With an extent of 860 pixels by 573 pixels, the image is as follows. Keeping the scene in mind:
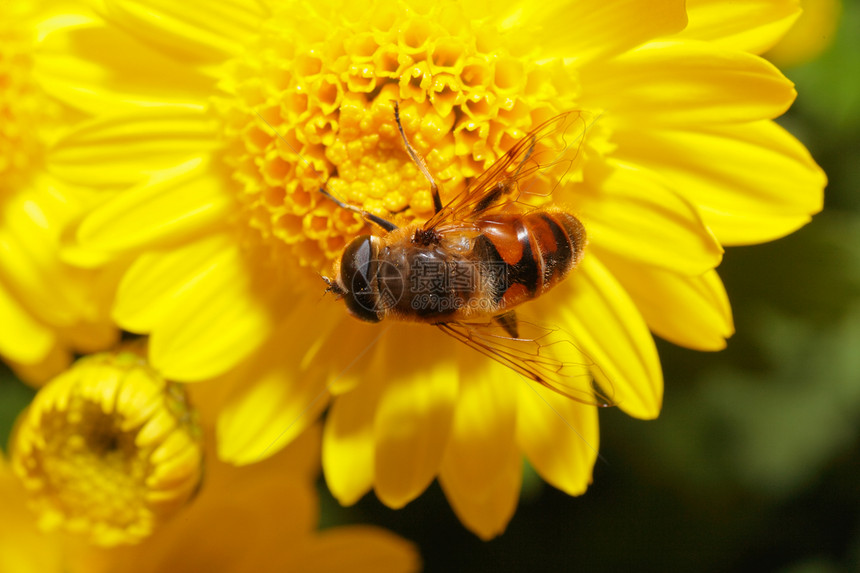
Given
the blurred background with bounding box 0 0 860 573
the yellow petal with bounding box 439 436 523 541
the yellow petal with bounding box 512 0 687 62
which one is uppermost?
the yellow petal with bounding box 512 0 687 62

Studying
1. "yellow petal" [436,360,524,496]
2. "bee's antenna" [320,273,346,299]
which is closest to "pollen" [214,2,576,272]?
"bee's antenna" [320,273,346,299]

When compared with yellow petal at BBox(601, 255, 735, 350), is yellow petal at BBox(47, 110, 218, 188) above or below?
above

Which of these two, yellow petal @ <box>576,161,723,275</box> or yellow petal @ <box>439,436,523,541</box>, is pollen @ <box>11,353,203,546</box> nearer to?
yellow petal @ <box>439,436,523,541</box>

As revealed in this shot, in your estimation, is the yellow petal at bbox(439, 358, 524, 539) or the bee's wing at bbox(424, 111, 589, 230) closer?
the bee's wing at bbox(424, 111, 589, 230)

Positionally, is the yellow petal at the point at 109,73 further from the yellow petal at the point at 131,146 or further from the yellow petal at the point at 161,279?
the yellow petal at the point at 161,279

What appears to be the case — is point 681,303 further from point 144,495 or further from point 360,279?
point 144,495

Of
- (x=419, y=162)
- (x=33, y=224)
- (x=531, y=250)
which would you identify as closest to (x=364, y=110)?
(x=419, y=162)
